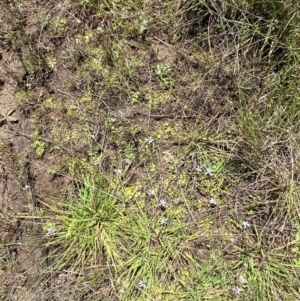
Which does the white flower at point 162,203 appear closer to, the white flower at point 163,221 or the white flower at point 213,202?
the white flower at point 163,221

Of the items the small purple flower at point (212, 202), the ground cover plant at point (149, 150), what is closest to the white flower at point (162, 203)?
the ground cover plant at point (149, 150)

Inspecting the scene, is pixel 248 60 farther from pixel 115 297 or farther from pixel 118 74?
pixel 115 297

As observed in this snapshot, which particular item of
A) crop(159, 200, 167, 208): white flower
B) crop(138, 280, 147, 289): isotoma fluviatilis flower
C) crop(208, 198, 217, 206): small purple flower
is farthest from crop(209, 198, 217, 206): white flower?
crop(138, 280, 147, 289): isotoma fluviatilis flower

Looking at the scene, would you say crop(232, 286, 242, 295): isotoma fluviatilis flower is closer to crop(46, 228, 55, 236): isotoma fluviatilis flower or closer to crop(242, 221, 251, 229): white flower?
crop(242, 221, 251, 229): white flower

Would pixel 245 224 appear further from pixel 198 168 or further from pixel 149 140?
pixel 149 140

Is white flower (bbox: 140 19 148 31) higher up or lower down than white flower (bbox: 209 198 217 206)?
higher up

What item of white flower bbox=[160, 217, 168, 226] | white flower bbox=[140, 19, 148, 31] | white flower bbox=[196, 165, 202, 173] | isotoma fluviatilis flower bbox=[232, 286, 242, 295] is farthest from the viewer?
white flower bbox=[140, 19, 148, 31]

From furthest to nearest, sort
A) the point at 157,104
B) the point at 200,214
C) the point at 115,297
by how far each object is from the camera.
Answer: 1. the point at 157,104
2. the point at 200,214
3. the point at 115,297

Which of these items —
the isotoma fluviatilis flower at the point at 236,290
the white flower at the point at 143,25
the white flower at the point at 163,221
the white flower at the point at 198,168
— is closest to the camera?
the isotoma fluviatilis flower at the point at 236,290

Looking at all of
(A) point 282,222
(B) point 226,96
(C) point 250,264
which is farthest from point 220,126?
(C) point 250,264
